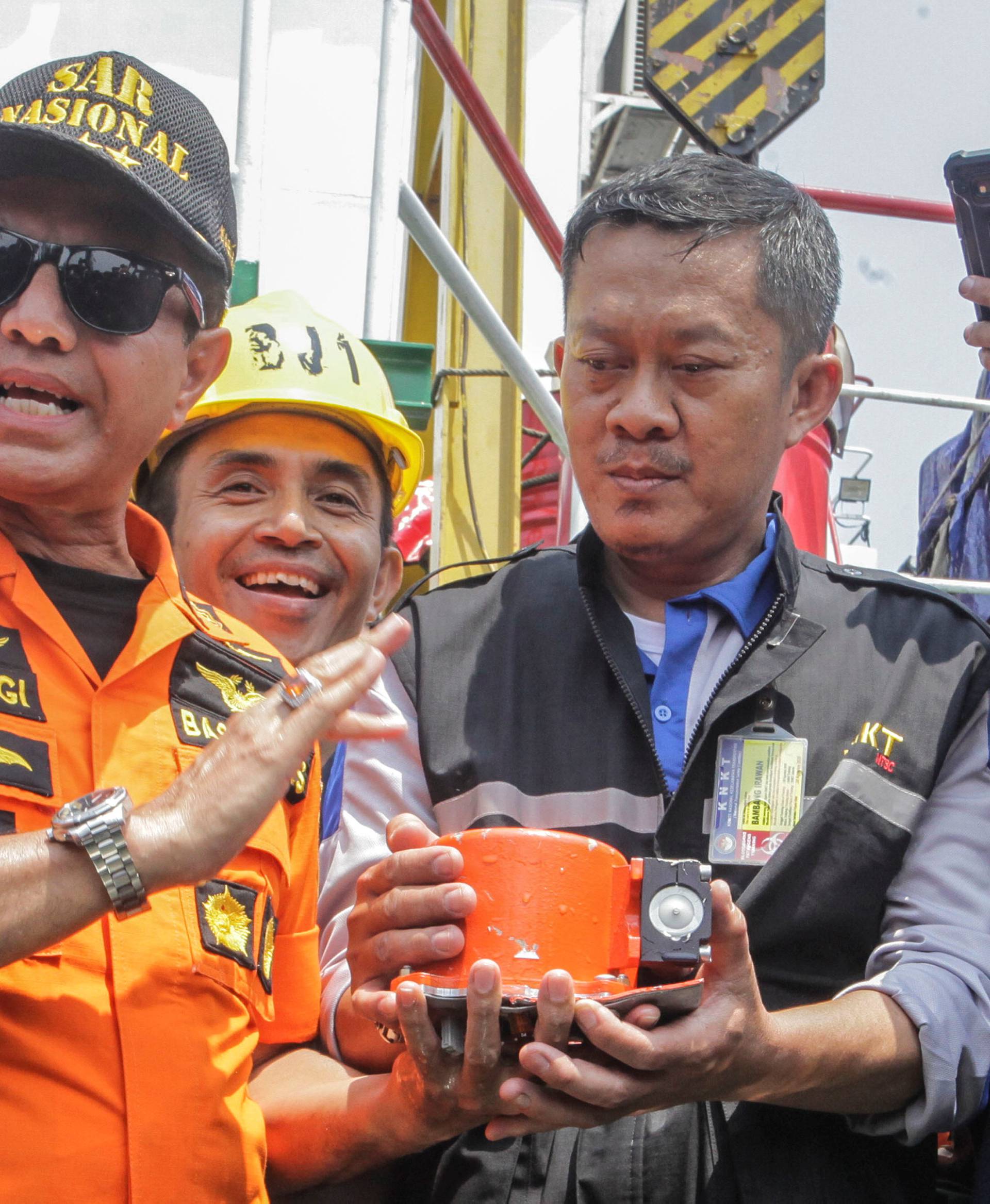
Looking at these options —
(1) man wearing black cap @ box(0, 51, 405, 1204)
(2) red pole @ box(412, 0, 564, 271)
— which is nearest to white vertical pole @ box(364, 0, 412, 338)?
(2) red pole @ box(412, 0, 564, 271)

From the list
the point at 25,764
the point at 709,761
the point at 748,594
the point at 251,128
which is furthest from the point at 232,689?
the point at 251,128

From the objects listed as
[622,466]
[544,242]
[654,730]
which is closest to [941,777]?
[654,730]

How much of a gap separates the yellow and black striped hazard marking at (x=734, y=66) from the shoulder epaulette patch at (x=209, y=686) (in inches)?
103

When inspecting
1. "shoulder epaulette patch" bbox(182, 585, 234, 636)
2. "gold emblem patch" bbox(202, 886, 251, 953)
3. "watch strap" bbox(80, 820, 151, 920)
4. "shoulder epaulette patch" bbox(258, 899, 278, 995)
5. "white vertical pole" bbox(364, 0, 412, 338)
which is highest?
"white vertical pole" bbox(364, 0, 412, 338)

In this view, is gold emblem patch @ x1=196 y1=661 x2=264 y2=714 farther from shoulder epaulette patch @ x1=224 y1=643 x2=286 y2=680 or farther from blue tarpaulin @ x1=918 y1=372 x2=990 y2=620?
blue tarpaulin @ x1=918 y1=372 x2=990 y2=620

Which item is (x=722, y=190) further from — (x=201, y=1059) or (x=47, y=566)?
(x=201, y=1059)

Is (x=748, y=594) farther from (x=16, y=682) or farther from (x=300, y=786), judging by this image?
(x=16, y=682)

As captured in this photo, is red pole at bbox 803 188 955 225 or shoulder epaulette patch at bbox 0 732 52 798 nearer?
shoulder epaulette patch at bbox 0 732 52 798

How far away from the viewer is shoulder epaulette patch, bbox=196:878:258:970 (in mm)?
1906

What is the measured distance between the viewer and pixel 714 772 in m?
2.18

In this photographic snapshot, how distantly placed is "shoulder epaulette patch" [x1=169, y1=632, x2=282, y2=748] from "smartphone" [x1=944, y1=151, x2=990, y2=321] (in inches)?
53.5

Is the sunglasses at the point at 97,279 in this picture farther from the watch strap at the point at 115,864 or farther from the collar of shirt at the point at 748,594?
the collar of shirt at the point at 748,594

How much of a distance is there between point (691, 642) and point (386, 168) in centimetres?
185

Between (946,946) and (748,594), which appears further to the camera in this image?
(748,594)
